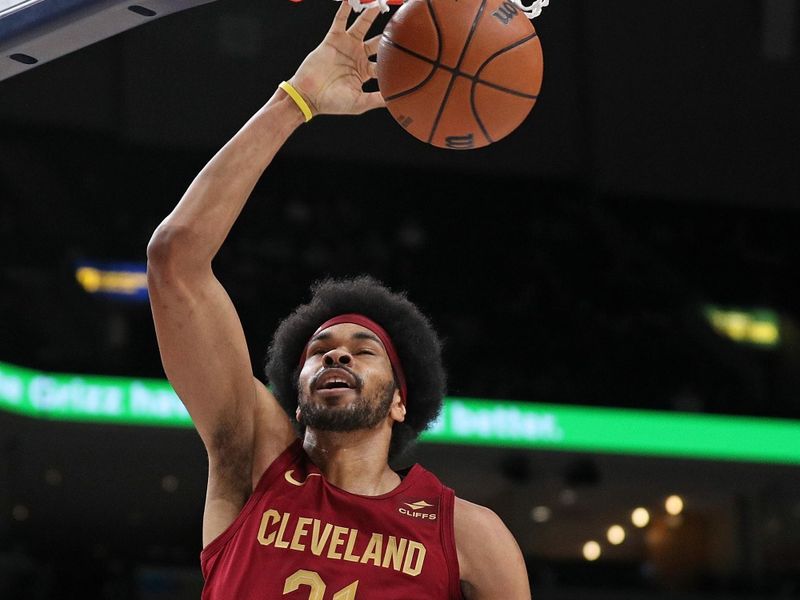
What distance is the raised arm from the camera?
2553 mm

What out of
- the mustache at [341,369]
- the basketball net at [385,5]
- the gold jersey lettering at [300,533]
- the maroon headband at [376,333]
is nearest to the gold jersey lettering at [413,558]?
the gold jersey lettering at [300,533]

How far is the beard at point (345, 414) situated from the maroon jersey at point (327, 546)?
0.12 metres

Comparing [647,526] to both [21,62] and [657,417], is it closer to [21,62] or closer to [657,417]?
[657,417]

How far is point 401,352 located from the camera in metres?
3.29

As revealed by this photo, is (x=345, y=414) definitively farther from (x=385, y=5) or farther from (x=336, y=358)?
(x=385, y=5)

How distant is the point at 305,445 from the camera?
9.44ft

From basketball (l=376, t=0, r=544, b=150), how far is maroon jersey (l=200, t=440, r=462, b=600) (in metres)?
0.91

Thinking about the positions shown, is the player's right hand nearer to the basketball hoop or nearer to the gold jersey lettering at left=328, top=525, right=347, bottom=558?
the basketball hoop

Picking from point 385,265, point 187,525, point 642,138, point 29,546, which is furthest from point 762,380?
point 29,546

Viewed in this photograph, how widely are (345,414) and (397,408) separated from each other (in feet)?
0.95

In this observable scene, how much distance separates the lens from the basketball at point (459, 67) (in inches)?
107

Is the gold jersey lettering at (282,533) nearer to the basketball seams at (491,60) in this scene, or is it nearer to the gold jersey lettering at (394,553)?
the gold jersey lettering at (394,553)

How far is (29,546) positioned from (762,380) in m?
7.29

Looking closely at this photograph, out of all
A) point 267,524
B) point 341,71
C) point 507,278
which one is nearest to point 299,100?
point 341,71
